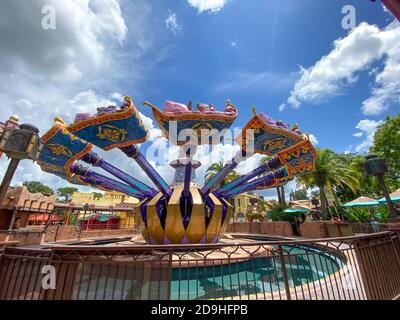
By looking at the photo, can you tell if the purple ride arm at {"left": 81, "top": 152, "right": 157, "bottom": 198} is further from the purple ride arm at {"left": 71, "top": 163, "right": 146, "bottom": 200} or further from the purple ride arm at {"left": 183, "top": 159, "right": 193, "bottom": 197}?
the purple ride arm at {"left": 183, "top": 159, "right": 193, "bottom": 197}

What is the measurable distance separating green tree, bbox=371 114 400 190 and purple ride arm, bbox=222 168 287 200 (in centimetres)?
1888

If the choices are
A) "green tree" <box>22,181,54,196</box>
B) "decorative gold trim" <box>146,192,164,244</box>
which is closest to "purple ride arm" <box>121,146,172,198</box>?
"decorative gold trim" <box>146,192,164,244</box>

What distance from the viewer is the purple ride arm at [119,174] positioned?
1001 cm

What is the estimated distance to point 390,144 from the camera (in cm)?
2214

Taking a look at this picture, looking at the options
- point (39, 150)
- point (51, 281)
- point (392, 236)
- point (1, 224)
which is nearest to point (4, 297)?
point (51, 281)

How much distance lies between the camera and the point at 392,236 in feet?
15.3

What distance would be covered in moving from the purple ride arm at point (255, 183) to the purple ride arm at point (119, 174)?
4.23 m

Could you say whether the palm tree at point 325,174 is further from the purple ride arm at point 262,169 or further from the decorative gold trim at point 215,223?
the decorative gold trim at point 215,223

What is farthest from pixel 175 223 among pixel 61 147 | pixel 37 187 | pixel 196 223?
pixel 37 187

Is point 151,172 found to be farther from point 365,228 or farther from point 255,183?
point 365,228

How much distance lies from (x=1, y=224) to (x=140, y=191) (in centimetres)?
2048

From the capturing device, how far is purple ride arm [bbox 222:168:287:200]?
1122cm

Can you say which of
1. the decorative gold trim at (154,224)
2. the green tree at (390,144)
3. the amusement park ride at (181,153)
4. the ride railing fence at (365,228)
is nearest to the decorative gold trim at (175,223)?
the amusement park ride at (181,153)
